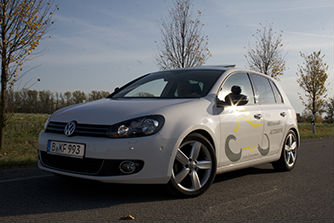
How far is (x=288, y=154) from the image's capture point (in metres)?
6.51

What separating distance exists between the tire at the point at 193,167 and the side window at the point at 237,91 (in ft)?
2.76

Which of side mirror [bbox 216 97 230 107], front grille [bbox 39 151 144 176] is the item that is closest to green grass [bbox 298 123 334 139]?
side mirror [bbox 216 97 230 107]

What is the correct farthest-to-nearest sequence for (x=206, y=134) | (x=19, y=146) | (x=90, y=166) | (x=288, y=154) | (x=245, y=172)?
(x=19, y=146)
(x=288, y=154)
(x=245, y=172)
(x=206, y=134)
(x=90, y=166)

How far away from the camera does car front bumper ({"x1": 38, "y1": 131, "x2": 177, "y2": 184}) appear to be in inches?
149

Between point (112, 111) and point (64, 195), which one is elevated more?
point (112, 111)

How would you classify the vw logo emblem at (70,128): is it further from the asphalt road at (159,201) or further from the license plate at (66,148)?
the asphalt road at (159,201)

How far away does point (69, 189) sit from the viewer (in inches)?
176

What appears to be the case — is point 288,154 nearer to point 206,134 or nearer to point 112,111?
point 206,134

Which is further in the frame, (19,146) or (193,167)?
(19,146)

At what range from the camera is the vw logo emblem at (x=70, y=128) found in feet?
13.2

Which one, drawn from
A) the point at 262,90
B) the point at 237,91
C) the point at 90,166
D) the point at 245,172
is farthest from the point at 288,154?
the point at 90,166

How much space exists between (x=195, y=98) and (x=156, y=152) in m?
1.11

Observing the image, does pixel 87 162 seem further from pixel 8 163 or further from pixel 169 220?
pixel 8 163

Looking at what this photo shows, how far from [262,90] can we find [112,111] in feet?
9.58
